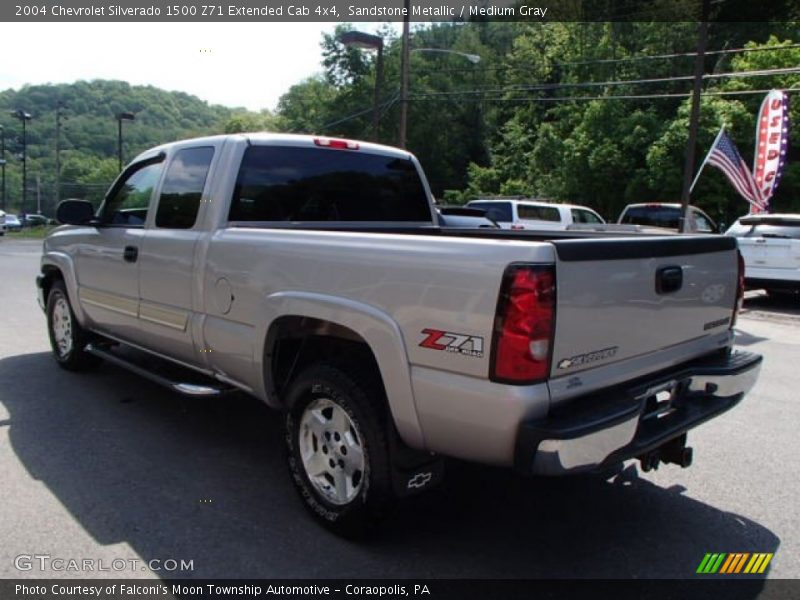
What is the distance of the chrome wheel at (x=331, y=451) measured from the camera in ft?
9.87

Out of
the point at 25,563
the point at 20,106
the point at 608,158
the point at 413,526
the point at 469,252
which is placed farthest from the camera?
the point at 20,106

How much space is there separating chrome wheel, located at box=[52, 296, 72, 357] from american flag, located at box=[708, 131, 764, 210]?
48.2 feet

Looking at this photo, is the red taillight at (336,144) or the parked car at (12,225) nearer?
the red taillight at (336,144)

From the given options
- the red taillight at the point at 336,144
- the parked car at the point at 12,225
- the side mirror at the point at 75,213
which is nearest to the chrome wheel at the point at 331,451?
the red taillight at the point at 336,144

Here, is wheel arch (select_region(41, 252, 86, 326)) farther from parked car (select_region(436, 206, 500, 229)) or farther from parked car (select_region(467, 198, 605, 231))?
parked car (select_region(467, 198, 605, 231))

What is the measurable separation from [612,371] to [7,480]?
3.41 meters

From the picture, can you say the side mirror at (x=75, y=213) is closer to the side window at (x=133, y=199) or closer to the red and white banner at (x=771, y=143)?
the side window at (x=133, y=199)

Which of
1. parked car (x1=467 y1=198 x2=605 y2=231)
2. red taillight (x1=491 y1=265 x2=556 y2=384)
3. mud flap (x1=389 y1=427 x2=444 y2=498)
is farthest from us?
parked car (x1=467 y1=198 x2=605 y2=231)

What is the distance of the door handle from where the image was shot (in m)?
4.48

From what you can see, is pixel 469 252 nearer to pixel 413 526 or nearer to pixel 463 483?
pixel 413 526

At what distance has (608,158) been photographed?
27.7 metres

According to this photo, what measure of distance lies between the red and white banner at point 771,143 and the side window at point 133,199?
602 inches

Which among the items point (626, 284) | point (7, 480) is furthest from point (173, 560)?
point (626, 284)

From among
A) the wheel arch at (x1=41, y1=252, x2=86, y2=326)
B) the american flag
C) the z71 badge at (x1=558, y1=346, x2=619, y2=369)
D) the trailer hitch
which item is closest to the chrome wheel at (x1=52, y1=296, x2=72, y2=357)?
the wheel arch at (x1=41, y1=252, x2=86, y2=326)
